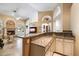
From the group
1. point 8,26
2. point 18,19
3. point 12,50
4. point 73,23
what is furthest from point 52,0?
point 12,50

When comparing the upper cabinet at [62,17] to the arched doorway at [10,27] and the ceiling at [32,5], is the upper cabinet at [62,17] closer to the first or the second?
the ceiling at [32,5]

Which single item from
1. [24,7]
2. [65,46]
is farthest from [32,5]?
[65,46]

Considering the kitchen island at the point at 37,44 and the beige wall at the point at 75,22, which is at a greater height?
the beige wall at the point at 75,22

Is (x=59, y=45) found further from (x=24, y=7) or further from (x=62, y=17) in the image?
(x=24, y=7)

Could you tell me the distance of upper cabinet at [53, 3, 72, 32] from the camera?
189 cm

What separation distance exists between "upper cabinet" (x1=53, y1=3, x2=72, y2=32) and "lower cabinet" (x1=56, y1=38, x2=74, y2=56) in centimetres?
16

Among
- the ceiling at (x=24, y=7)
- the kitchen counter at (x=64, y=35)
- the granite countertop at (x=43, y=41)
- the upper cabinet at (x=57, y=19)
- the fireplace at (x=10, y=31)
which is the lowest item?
the granite countertop at (x=43, y=41)

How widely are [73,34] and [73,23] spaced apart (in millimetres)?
160

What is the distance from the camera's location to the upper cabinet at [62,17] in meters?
1.89

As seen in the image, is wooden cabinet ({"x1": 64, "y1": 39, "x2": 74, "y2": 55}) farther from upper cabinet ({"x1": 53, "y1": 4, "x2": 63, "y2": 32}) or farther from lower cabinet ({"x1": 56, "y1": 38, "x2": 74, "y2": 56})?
upper cabinet ({"x1": 53, "y1": 4, "x2": 63, "y2": 32})

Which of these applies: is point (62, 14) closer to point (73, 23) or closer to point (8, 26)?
point (73, 23)

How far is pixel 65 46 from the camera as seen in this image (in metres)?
1.91

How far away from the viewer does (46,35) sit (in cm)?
195

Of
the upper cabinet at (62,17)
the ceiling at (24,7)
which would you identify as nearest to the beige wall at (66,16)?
the upper cabinet at (62,17)
